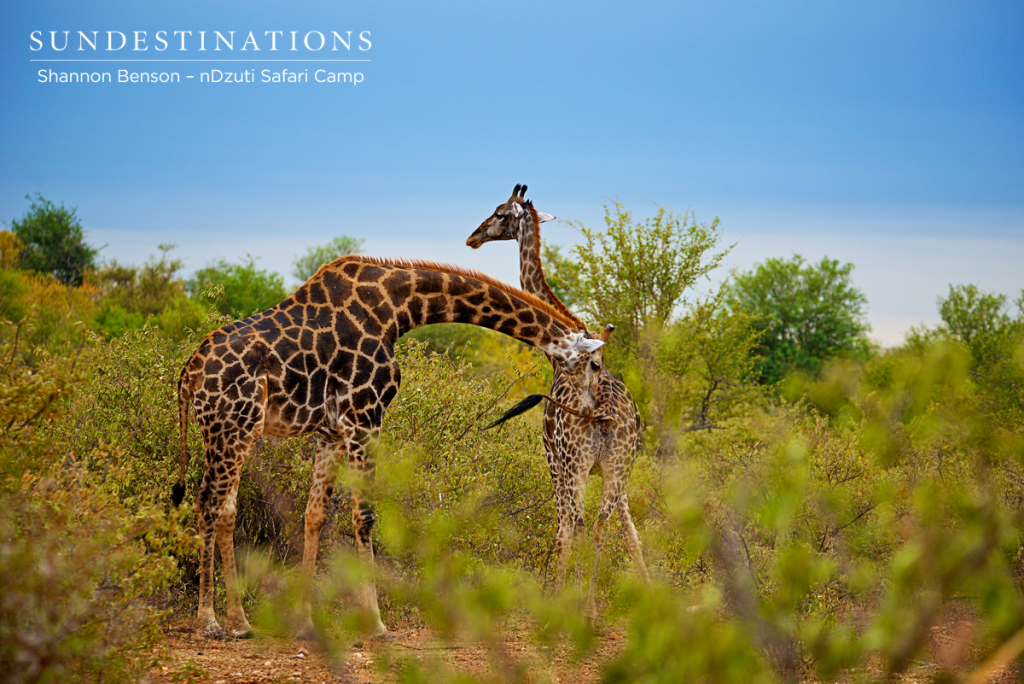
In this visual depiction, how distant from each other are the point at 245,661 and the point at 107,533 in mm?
2054

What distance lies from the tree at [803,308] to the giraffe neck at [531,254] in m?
24.4

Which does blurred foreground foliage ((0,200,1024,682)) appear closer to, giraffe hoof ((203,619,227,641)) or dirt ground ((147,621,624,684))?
dirt ground ((147,621,624,684))

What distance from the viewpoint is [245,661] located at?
5820 millimetres

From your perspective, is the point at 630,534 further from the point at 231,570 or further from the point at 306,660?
the point at 231,570

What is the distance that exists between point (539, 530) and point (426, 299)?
3.34 metres

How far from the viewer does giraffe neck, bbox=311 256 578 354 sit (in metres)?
6.94

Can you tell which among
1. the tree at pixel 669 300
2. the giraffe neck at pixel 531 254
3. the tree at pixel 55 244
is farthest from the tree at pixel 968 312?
the tree at pixel 55 244

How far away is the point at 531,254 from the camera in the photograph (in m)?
8.86

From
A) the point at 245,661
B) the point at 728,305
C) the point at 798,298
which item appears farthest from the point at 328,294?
the point at 798,298

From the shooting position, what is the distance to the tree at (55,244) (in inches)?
1593

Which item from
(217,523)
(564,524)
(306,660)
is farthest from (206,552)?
(564,524)

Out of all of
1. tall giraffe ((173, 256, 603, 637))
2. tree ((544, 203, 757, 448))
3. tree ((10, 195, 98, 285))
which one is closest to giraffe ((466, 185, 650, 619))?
tall giraffe ((173, 256, 603, 637))

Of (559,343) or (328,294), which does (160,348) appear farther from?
(559,343)

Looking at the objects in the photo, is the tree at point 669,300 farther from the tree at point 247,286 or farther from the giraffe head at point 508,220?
the tree at point 247,286
